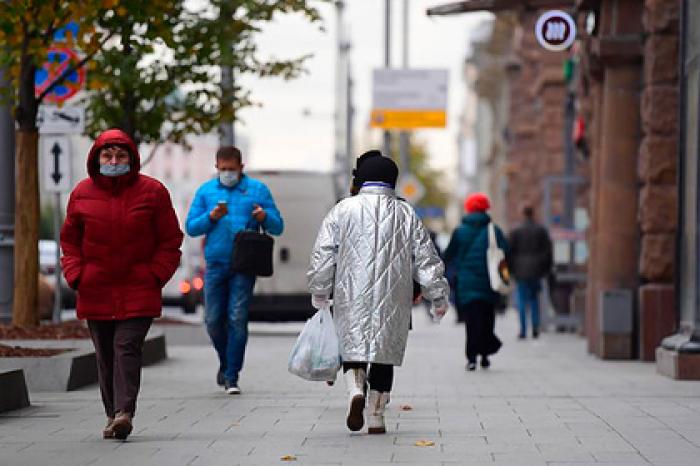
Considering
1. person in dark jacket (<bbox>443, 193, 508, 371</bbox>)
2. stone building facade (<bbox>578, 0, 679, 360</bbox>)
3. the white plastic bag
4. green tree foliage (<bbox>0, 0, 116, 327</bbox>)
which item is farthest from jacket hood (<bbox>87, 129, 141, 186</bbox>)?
stone building facade (<bbox>578, 0, 679, 360</bbox>)

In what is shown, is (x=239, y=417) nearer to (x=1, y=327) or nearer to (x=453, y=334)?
(x=1, y=327)

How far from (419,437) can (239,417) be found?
1.71m

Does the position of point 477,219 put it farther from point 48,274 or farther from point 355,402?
point 48,274

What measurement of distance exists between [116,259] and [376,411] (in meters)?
1.70

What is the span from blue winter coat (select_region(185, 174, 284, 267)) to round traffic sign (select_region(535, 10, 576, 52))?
8358 millimetres

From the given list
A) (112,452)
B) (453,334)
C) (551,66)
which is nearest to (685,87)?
(112,452)

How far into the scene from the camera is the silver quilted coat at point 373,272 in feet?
35.8

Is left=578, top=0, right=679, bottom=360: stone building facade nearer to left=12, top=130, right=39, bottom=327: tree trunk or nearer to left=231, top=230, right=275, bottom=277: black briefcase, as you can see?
left=231, top=230, right=275, bottom=277: black briefcase

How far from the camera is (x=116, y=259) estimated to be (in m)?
10.4

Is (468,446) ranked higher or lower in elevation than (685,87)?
lower

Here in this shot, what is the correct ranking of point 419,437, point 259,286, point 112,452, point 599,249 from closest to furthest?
point 112,452 < point 419,437 < point 599,249 < point 259,286

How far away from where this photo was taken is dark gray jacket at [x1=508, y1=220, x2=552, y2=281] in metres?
25.5

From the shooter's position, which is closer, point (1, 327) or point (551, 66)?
point (1, 327)

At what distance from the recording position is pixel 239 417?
11938mm
